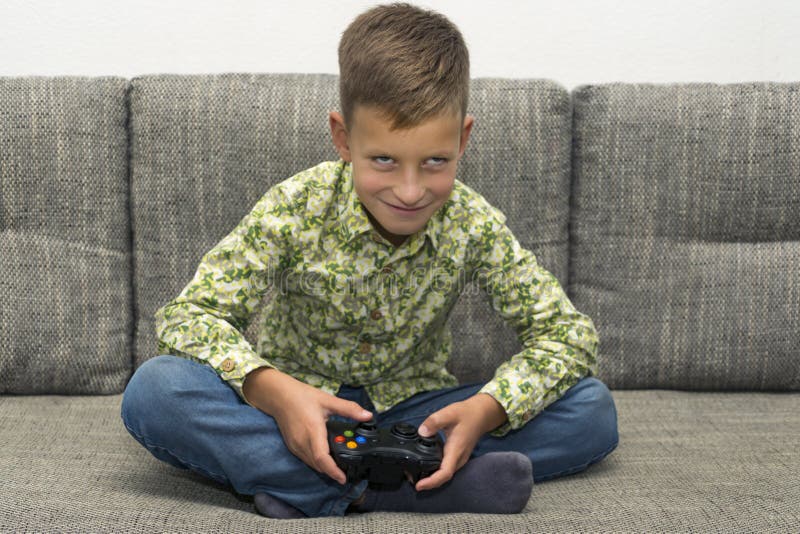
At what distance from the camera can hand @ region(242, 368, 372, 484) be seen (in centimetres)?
97

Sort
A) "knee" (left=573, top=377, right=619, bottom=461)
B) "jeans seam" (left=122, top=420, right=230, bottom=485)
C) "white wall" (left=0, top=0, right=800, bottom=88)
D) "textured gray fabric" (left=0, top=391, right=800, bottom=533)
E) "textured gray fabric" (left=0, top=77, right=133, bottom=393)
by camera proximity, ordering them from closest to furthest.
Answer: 1. "textured gray fabric" (left=0, top=391, right=800, bottom=533)
2. "jeans seam" (left=122, top=420, right=230, bottom=485)
3. "knee" (left=573, top=377, right=619, bottom=461)
4. "textured gray fabric" (left=0, top=77, right=133, bottom=393)
5. "white wall" (left=0, top=0, right=800, bottom=88)

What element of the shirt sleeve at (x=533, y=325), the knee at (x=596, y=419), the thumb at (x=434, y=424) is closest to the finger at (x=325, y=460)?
the thumb at (x=434, y=424)

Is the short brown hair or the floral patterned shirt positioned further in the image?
the floral patterned shirt

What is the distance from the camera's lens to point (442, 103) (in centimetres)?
103

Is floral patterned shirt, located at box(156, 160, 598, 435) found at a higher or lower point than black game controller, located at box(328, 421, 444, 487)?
higher

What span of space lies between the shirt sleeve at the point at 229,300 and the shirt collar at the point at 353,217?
0.27 feet

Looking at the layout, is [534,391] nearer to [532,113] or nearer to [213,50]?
[532,113]

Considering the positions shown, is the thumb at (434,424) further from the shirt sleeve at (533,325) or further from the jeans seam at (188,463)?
the jeans seam at (188,463)

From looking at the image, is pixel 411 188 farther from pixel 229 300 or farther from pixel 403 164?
pixel 229 300

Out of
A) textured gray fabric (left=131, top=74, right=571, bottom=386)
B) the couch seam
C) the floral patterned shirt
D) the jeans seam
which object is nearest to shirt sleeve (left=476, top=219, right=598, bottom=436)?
the floral patterned shirt

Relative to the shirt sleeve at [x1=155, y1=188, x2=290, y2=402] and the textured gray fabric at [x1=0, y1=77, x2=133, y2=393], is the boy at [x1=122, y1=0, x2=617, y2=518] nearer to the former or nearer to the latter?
the shirt sleeve at [x1=155, y1=188, x2=290, y2=402]

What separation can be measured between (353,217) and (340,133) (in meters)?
0.11

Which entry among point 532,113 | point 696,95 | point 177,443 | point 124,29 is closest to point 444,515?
point 177,443

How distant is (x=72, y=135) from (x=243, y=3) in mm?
447
